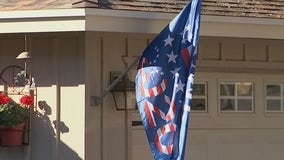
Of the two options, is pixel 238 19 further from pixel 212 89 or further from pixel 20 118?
pixel 20 118

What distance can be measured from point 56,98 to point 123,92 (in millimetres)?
794

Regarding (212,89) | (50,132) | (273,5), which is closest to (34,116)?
(50,132)

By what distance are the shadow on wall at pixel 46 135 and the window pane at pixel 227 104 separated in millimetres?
2234

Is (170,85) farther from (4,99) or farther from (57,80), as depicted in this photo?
(4,99)

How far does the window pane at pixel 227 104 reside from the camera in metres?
8.67

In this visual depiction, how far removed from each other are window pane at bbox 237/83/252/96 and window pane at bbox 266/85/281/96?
0.92ft

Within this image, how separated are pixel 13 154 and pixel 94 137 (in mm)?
1017

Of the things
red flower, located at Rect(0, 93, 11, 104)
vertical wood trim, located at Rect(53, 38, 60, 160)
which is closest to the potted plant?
red flower, located at Rect(0, 93, 11, 104)

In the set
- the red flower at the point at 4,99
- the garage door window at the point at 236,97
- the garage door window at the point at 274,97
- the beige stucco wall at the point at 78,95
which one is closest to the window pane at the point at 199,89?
the garage door window at the point at 236,97

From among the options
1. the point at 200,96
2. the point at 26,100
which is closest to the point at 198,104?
the point at 200,96

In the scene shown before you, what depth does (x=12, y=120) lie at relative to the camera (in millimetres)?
7363

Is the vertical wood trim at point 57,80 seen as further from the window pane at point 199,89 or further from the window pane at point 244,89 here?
the window pane at point 244,89

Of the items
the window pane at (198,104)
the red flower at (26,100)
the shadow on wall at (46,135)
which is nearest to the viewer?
the red flower at (26,100)

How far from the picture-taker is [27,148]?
7.71 meters
